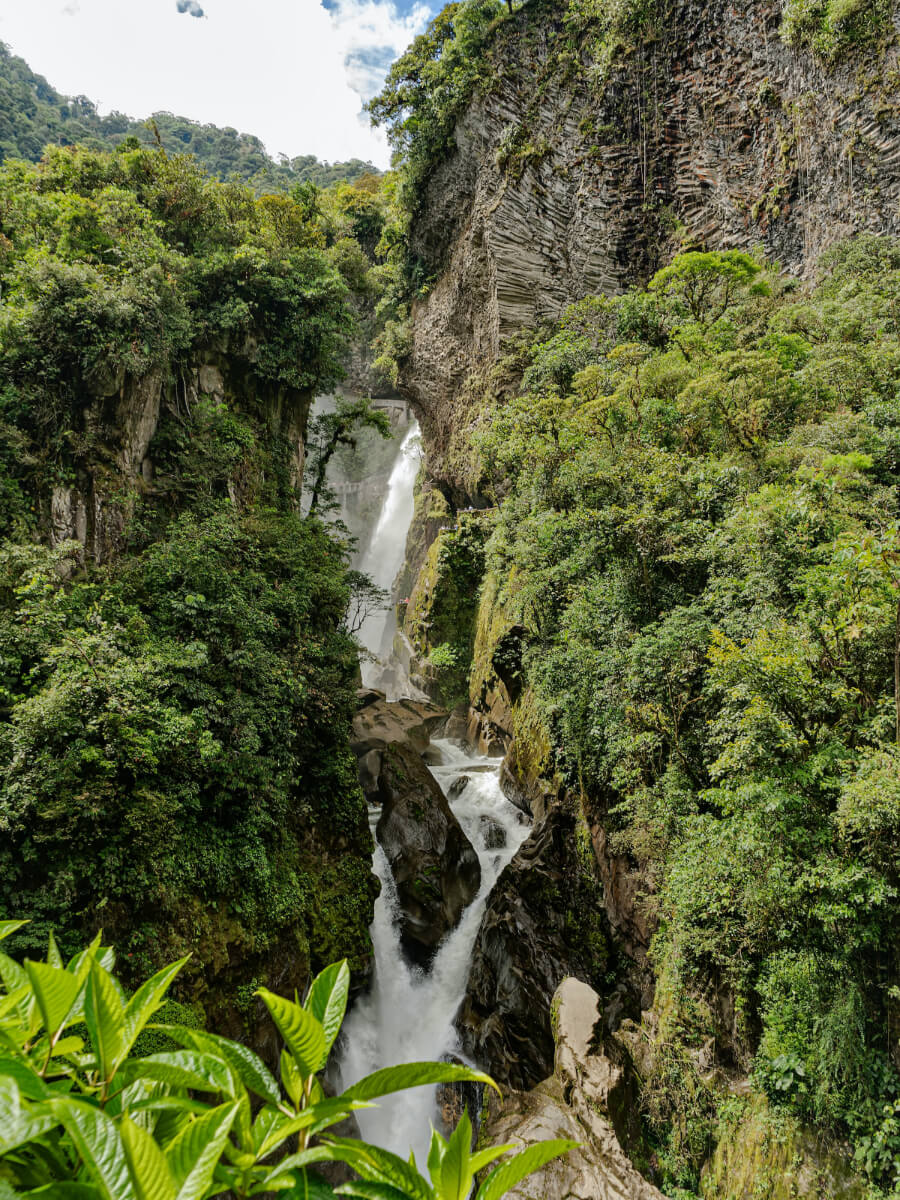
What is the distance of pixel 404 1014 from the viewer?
9508mm

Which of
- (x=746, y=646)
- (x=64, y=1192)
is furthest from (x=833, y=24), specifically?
(x=64, y=1192)

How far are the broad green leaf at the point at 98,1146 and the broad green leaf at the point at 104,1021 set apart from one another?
203 mm

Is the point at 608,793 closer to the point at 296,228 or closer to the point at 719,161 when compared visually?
the point at 296,228

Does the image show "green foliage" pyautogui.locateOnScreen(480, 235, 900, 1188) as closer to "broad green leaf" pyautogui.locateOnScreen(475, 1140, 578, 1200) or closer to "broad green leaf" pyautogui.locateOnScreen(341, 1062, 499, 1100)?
"broad green leaf" pyautogui.locateOnScreen(475, 1140, 578, 1200)

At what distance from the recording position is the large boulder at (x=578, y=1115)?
218 inches

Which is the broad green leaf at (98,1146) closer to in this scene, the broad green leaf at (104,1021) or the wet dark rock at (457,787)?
the broad green leaf at (104,1021)

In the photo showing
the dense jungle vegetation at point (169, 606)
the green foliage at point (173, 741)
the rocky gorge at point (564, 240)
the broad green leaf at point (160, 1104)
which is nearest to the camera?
the broad green leaf at point (160, 1104)

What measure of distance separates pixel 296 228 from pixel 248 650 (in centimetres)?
1416

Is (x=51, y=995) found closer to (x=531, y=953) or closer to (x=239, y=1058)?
(x=239, y=1058)

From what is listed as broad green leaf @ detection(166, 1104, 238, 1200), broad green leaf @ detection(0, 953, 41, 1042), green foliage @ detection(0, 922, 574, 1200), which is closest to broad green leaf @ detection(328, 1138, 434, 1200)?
green foliage @ detection(0, 922, 574, 1200)

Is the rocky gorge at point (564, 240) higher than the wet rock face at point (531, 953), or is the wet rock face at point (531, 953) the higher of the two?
the rocky gorge at point (564, 240)

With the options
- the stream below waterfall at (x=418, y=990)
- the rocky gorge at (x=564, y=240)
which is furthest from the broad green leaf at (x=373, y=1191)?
the rocky gorge at (x=564, y=240)

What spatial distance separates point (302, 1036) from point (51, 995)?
44 cm

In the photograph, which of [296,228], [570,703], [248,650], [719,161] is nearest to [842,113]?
[719,161]
